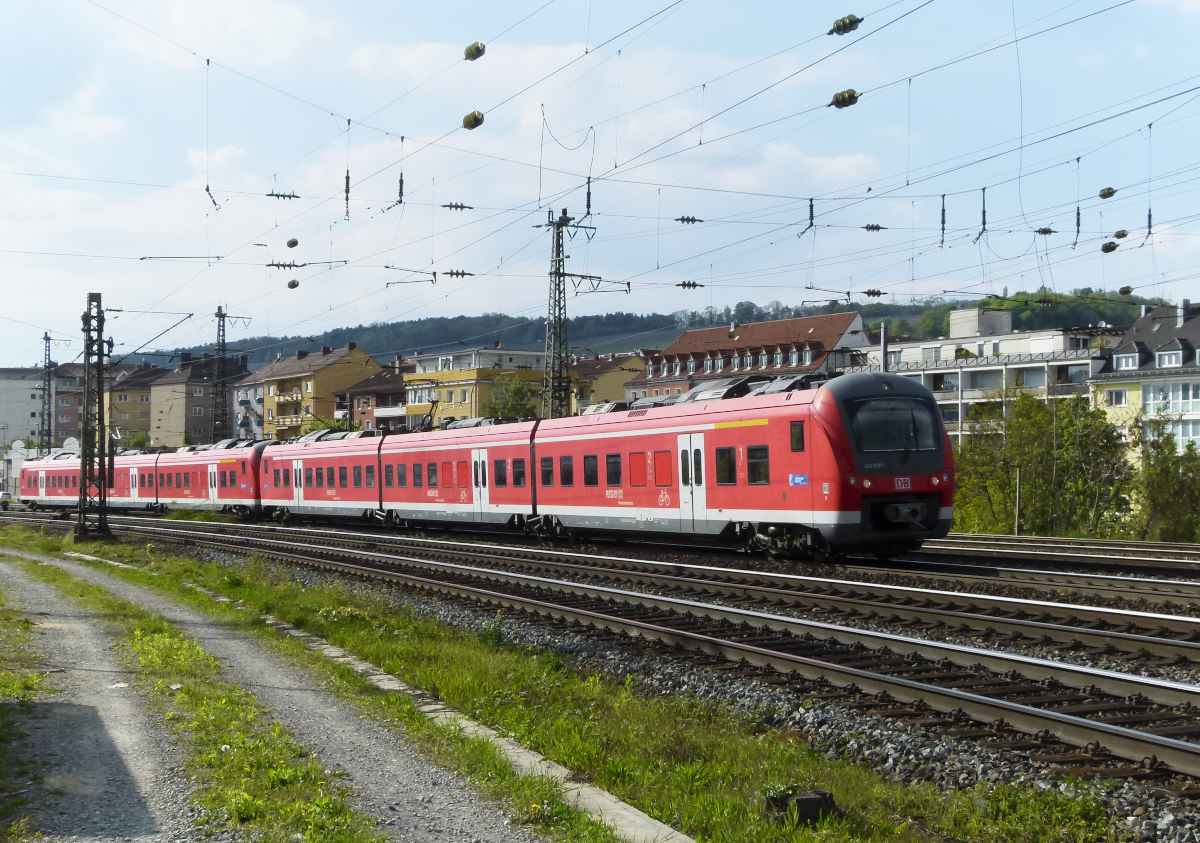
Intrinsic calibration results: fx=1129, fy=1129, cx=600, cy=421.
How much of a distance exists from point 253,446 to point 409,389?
5584 centimetres

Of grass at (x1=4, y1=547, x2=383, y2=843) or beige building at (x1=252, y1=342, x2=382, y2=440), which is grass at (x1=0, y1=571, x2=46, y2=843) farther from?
beige building at (x1=252, y1=342, x2=382, y2=440)

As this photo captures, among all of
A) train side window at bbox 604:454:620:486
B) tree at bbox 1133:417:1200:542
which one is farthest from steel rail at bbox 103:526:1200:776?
tree at bbox 1133:417:1200:542

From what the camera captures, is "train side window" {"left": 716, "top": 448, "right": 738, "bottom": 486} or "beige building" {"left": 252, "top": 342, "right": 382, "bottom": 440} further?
"beige building" {"left": 252, "top": 342, "right": 382, "bottom": 440}

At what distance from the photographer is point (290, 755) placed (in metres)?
7.79

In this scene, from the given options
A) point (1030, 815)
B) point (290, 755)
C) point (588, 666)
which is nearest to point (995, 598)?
point (588, 666)

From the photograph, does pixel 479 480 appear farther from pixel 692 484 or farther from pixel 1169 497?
pixel 1169 497

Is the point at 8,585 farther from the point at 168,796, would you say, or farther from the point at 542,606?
the point at 168,796

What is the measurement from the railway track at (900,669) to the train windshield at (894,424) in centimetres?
303

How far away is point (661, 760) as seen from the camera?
25.5ft

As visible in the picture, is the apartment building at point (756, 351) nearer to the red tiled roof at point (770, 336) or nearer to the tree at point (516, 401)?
the red tiled roof at point (770, 336)

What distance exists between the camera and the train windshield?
60.6ft

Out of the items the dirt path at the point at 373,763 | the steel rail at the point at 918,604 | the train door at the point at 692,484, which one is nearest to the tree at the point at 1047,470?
the train door at the point at 692,484

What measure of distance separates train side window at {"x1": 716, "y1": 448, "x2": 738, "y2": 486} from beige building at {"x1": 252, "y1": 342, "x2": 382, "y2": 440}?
94.4 m

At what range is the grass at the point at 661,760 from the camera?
6.44 meters
